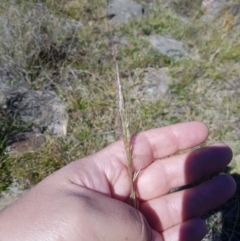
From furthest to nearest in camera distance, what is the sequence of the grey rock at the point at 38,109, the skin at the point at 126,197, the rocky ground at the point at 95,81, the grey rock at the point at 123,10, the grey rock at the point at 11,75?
the grey rock at the point at 123,10, the grey rock at the point at 11,75, the grey rock at the point at 38,109, the rocky ground at the point at 95,81, the skin at the point at 126,197

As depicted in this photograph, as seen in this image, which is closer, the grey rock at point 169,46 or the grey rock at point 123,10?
the grey rock at point 169,46

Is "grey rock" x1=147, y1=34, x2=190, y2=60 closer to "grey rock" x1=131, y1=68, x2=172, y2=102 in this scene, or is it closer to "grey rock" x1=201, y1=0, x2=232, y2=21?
"grey rock" x1=131, y1=68, x2=172, y2=102

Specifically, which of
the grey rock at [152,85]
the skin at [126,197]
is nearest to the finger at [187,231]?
the skin at [126,197]

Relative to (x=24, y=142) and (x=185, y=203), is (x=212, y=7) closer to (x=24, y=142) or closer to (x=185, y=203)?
(x=24, y=142)

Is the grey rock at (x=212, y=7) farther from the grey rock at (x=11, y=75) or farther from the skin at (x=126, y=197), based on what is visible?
the skin at (x=126, y=197)

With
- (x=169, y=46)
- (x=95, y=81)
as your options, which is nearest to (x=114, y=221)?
(x=95, y=81)

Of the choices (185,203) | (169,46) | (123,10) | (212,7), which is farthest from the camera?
(212,7)
